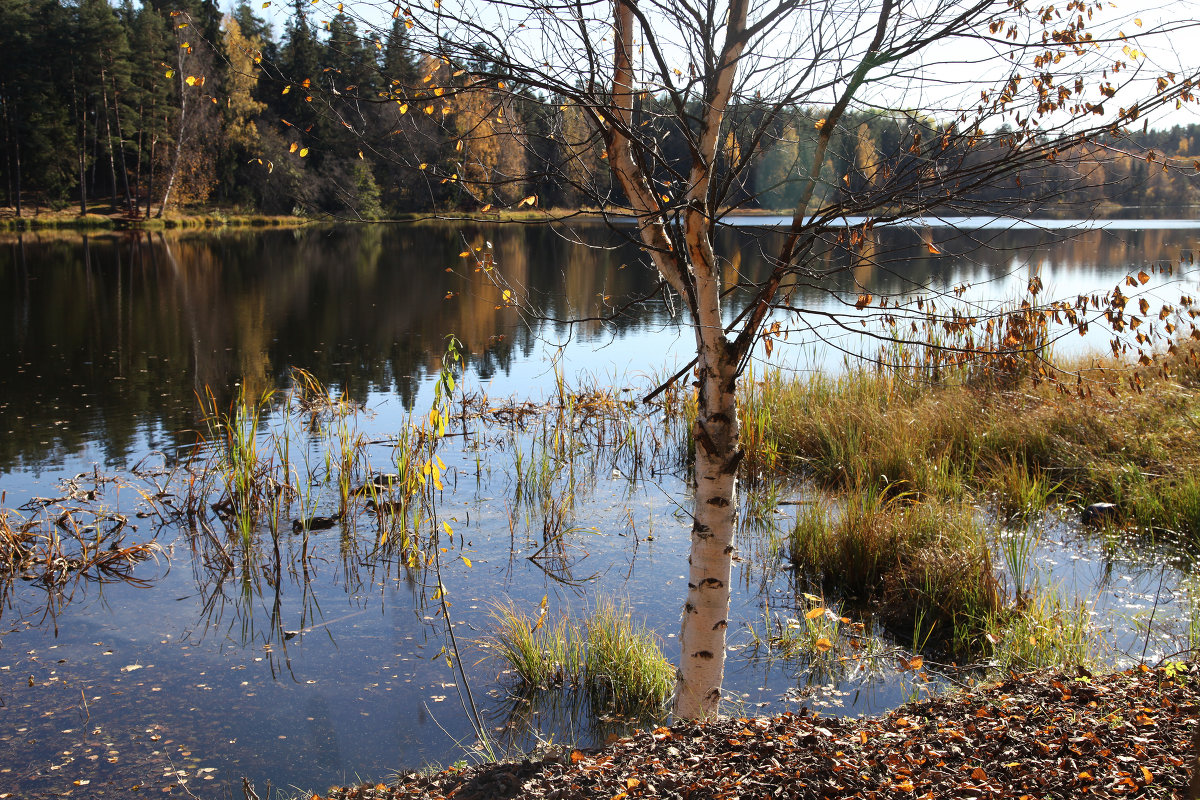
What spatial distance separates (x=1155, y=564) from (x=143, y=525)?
7.80 metres

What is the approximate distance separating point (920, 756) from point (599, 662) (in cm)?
214

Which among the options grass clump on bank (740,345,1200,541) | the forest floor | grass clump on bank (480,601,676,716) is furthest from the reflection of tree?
grass clump on bank (480,601,676,716)

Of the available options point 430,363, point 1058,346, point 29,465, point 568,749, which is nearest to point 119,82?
point 430,363

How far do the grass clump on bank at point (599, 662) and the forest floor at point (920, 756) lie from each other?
1.06m

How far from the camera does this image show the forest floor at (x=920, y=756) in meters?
2.81

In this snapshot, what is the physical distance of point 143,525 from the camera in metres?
7.31

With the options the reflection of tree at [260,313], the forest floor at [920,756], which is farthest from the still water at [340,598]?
the forest floor at [920,756]

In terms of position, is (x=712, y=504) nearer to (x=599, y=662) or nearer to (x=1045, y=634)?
(x=599, y=662)

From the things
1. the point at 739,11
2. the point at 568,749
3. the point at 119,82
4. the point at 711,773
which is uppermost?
the point at 119,82

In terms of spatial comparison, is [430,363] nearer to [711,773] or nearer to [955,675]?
[955,675]

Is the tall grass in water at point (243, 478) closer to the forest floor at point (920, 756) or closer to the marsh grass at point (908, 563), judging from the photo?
the forest floor at point (920, 756)

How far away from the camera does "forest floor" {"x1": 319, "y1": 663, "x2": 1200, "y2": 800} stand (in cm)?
281

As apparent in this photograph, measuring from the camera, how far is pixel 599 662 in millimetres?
4891

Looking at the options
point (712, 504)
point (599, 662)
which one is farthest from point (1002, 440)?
point (712, 504)
